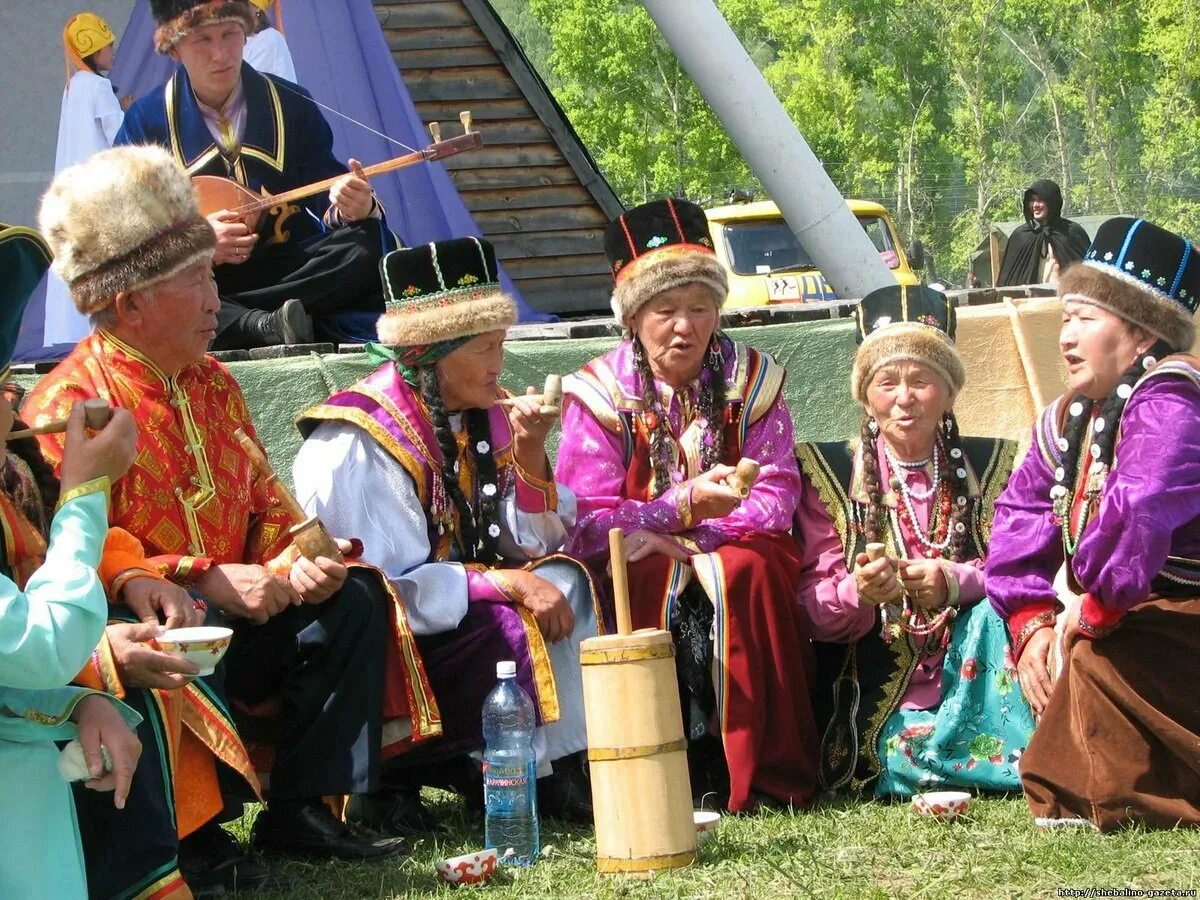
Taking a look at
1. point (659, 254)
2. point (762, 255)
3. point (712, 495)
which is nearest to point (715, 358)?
point (659, 254)

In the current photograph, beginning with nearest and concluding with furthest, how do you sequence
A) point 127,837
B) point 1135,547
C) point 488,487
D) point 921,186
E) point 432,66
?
point 127,837, point 1135,547, point 488,487, point 432,66, point 921,186

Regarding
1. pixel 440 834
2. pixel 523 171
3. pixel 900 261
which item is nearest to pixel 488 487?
pixel 440 834

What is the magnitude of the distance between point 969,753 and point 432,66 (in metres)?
5.45

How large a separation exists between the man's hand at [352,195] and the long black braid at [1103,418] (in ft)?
9.36

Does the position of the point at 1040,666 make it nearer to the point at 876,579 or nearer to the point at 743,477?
the point at 876,579

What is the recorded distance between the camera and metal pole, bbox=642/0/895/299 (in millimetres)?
6641

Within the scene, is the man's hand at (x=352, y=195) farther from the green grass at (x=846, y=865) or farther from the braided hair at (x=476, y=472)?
the green grass at (x=846, y=865)

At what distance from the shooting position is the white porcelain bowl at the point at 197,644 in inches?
124

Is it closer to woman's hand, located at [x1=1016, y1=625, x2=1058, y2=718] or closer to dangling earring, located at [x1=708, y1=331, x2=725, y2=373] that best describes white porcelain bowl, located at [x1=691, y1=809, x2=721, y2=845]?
woman's hand, located at [x1=1016, y1=625, x2=1058, y2=718]

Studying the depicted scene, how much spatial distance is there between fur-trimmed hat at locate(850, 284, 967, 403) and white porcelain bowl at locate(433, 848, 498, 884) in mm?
1756

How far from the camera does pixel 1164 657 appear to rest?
3.91 metres

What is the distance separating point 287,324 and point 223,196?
0.62 m

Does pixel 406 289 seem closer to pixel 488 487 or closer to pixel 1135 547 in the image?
pixel 488 487

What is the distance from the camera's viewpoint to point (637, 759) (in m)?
3.54
